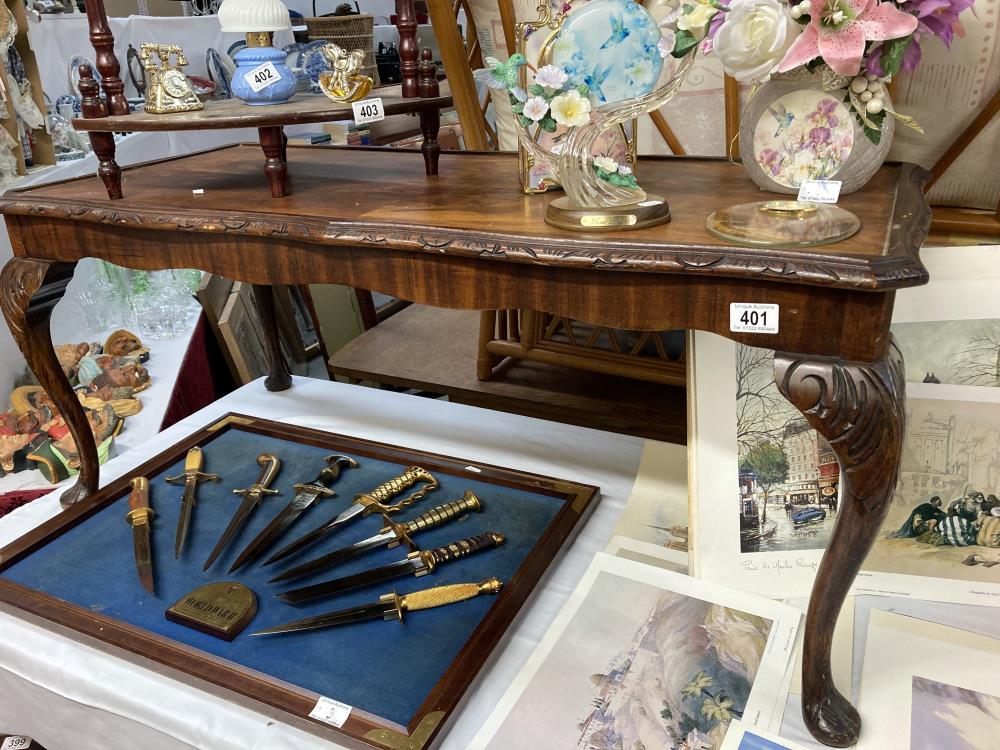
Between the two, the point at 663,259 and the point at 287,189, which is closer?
the point at 663,259

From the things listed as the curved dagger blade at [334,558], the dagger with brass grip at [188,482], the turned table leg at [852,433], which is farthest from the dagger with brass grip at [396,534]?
the turned table leg at [852,433]

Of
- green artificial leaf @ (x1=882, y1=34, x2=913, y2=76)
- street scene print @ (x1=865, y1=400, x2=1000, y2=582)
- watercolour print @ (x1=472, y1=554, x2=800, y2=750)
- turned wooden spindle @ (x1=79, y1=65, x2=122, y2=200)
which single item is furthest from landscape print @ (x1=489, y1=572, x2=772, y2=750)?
turned wooden spindle @ (x1=79, y1=65, x2=122, y2=200)

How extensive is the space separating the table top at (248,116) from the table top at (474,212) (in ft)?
0.34

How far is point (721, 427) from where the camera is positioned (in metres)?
1.06

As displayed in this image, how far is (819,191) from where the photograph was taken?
797 mm

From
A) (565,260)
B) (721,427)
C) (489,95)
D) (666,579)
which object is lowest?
(666,579)

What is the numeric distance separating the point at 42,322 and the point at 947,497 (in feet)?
4.62

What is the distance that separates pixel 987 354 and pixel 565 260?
0.59 metres

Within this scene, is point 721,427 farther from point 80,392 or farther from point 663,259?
point 80,392

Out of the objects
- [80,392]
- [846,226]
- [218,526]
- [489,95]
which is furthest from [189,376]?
[846,226]

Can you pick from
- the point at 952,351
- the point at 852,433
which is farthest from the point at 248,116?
the point at 952,351

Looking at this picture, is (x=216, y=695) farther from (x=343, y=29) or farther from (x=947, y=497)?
(x=343, y=29)

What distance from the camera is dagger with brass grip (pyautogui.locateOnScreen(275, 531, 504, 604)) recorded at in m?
1.10

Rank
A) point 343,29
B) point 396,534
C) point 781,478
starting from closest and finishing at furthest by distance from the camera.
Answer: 1. point 781,478
2. point 396,534
3. point 343,29
